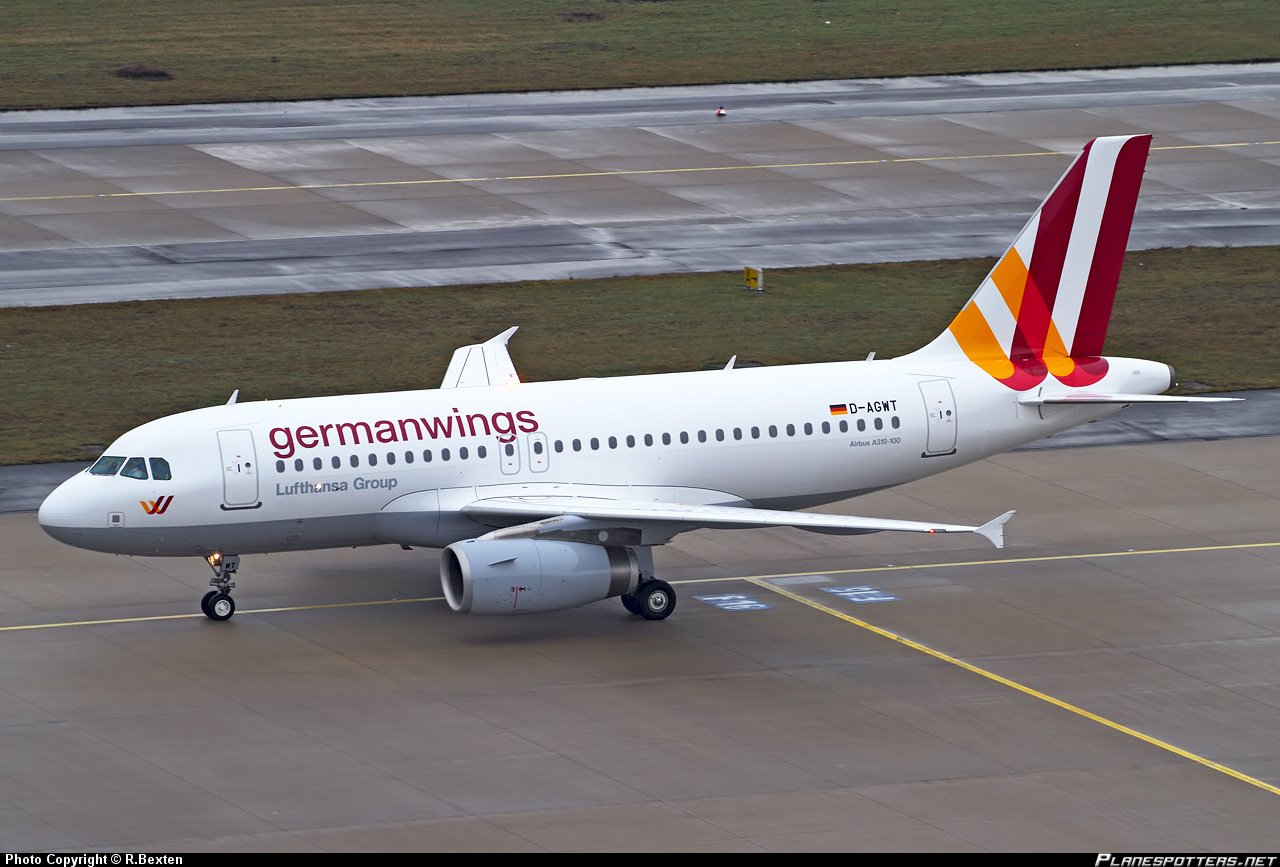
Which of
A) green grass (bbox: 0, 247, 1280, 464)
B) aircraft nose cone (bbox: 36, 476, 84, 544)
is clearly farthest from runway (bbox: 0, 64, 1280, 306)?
aircraft nose cone (bbox: 36, 476, 84, 544)

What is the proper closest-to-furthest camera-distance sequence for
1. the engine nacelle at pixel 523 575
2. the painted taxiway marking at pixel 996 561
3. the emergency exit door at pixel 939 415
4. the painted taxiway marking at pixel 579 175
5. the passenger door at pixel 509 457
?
1. the engine nacelle at pixel 523 575
2. the passenger door at pixel 509 457
3. the emergency exit door at pixel 939 415
4. the painted taxiway marking at pixel 996 561
5. the painted taxiway marking at pixel 579 175

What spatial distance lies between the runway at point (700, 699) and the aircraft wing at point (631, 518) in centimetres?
211

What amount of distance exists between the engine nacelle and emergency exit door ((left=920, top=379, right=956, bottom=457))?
753 cm

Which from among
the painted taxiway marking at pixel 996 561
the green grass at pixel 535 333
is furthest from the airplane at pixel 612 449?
the green grass at pixel 535 333

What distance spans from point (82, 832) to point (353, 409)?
36.2 feet

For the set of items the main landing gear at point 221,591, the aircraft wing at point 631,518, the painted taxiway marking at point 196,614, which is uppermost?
the aircraft wing at point 631,518

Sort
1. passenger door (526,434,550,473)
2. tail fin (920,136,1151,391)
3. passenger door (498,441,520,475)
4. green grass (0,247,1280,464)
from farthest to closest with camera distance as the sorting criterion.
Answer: green grass (0,247,1280,464) < tail fin (920,136,1151,391) < passenger door (526,434,550,473) < passenger door (498,441,520,475)

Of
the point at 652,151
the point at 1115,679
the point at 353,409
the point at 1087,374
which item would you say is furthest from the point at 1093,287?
the point at 652,151

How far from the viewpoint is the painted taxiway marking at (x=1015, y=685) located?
100 ft

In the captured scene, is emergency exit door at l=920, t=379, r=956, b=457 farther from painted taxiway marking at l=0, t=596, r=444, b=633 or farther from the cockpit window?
the cockpit window

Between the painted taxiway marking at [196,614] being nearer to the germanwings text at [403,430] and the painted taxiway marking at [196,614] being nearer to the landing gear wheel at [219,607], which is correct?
the landing gear wheel at [219,607]

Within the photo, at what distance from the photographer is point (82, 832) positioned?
27.6m

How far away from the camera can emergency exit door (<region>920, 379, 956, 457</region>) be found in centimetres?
3934

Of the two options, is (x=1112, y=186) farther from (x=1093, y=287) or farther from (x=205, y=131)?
(x=205, y=131)
